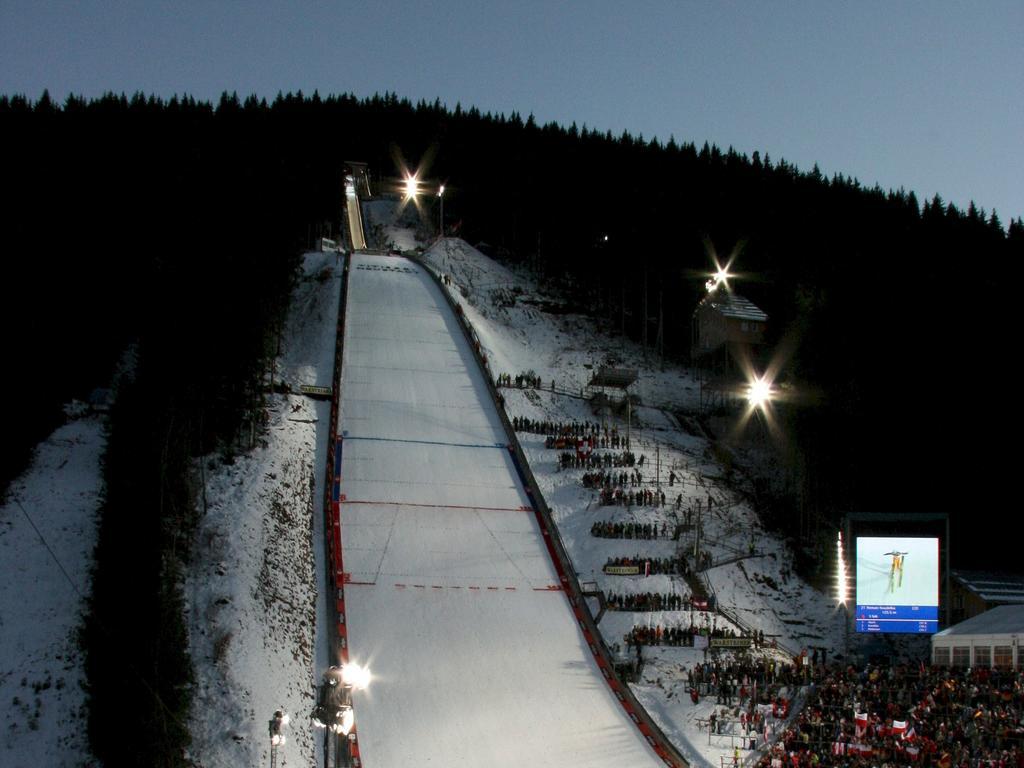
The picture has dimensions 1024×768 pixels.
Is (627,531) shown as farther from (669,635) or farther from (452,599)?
(452,599)

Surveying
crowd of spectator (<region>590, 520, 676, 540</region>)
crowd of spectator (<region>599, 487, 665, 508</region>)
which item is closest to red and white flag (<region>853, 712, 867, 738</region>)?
crowd of spectator (<region>590, 520, 676, 540</region>)

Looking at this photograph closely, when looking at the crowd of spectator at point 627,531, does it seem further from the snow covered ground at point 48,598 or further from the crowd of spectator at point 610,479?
the snow covered ground at point 48,598

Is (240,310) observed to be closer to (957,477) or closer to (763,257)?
(957,477)

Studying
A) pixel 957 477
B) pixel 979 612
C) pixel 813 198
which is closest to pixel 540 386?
pixel 957 477

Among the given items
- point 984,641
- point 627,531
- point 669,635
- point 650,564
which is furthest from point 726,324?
point 984,641

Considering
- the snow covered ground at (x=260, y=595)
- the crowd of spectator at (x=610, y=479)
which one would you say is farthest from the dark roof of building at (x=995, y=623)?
the snow covered ground at (x=260, y=595)

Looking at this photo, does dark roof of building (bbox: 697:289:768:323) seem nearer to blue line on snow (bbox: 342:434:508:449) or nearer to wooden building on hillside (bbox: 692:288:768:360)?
wooden building on hillside (bbox: 692:288:768:360)
